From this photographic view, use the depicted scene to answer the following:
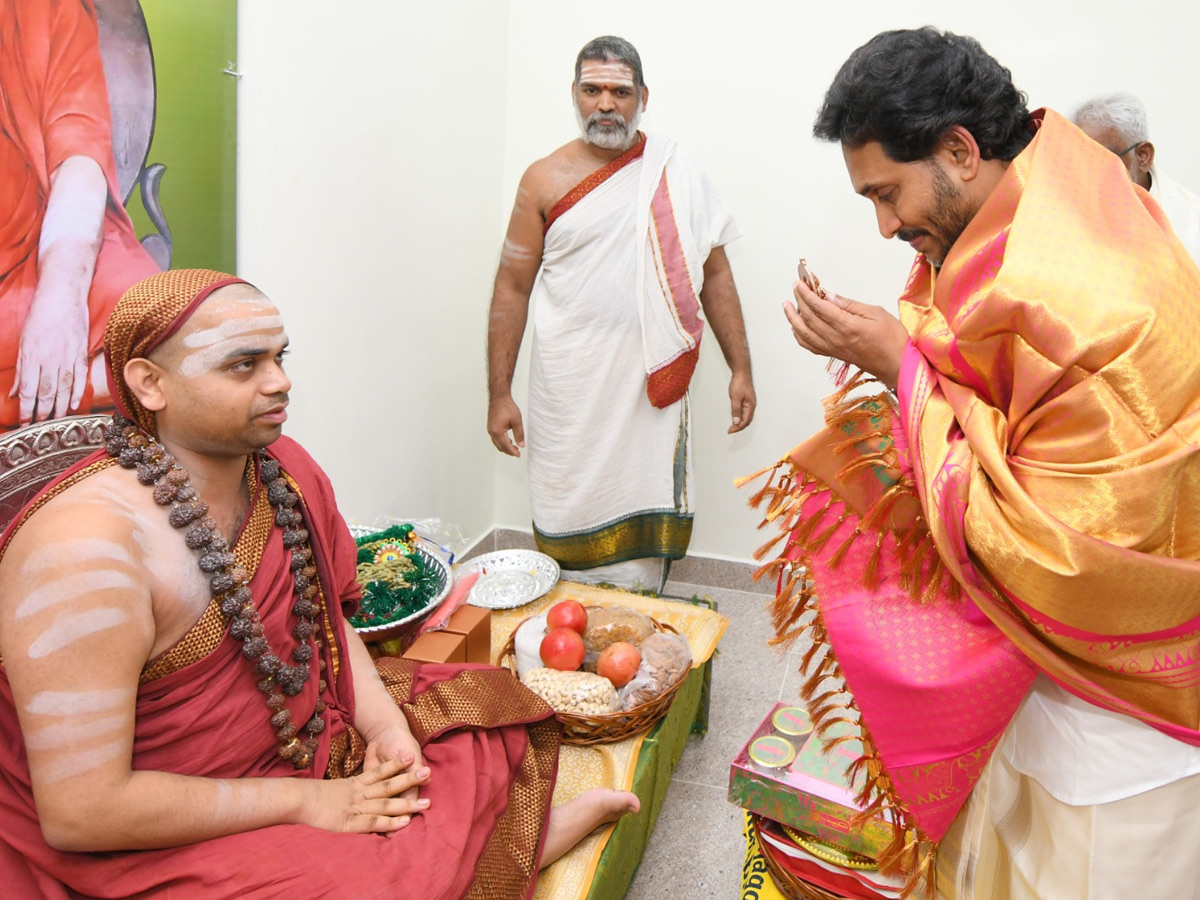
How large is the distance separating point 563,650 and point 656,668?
26 cm

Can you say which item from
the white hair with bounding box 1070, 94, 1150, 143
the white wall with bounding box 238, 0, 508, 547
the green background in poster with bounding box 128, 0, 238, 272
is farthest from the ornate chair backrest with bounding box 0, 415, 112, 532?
the white hair with bounding box 1070, 94, 1150, 143

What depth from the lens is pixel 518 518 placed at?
4422mm

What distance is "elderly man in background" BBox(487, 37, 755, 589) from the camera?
321 centimetres

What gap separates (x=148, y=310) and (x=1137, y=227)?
1555mm

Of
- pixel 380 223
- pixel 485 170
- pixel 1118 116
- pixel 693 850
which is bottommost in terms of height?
pixel 693 850

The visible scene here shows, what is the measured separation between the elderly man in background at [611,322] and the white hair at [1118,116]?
1222 millimetres

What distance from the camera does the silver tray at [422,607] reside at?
2.39 meters

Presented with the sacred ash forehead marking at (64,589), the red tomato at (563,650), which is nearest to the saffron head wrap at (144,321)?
the sacred ash forehead marking at (64,589)

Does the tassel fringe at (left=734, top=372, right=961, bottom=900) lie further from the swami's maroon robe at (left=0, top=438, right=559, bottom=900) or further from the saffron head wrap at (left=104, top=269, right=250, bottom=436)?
the saffron head wrap at (left=104, top=269, right=250, bottom=436)

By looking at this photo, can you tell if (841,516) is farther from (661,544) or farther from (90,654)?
(661,544)

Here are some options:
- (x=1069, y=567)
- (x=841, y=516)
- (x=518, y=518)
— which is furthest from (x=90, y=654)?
(x=518, y=518)

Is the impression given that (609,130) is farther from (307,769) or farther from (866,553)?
(307,769)

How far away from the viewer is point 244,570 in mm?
1572

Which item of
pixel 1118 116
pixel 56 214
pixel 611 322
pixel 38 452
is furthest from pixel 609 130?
pixel 38 452
